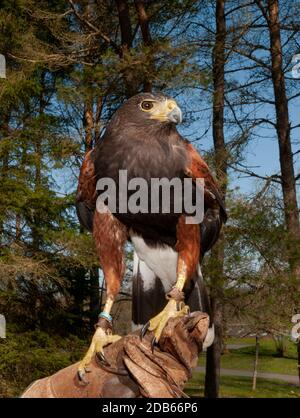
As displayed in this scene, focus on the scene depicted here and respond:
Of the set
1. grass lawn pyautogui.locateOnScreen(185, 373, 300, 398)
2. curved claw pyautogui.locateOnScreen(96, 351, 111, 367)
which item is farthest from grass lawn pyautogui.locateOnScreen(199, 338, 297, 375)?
curved claw pyautogui.locateOnScreen(96, 351, 111, 367)

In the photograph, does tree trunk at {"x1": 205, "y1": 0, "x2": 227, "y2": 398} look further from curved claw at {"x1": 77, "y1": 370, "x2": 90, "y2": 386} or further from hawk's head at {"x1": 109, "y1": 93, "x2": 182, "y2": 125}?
curved claw at {"x1": 77, "y1": 370, "x2": 90, "y2": 386}

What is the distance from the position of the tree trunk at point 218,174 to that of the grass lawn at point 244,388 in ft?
7.45

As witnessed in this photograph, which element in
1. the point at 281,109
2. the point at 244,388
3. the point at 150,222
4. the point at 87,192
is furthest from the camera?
the point at 244,388

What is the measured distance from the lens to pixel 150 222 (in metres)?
3.24

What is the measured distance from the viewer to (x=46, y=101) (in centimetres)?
1373

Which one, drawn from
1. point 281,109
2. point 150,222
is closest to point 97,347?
point 150,222

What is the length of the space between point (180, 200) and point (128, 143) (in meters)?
0.47

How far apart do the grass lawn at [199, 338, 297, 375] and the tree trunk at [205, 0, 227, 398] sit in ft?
31.5

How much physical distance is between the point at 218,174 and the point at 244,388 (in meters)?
8.61

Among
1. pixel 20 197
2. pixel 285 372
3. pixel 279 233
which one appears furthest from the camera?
pixel 285 372

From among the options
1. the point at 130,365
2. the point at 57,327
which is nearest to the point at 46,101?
the point at 57,327

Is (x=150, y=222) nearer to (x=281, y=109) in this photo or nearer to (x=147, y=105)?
(x=147, y=105)

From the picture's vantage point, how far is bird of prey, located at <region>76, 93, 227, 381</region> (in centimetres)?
308

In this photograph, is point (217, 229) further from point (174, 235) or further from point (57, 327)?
point (57, 327)
